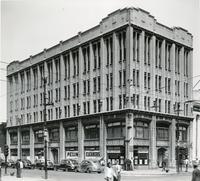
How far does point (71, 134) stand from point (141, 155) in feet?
47.5

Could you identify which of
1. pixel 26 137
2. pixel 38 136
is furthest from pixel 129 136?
pixel 26 137

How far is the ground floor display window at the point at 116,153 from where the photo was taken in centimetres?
5028

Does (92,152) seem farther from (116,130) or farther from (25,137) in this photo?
(25,137)

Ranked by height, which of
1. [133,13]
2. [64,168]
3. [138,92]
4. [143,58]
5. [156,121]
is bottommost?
[64,168]

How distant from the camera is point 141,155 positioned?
5091 centimetres

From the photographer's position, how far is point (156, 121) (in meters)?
53.2

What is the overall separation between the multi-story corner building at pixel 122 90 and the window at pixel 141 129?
121 millimetres

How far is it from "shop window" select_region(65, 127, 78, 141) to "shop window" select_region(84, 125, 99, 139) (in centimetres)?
288

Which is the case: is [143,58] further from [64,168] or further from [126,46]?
[64,168]

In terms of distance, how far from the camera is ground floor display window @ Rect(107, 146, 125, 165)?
50.3 meters

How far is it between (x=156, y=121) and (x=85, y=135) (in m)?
11.5

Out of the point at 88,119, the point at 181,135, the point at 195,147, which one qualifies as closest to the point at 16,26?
the point at 88,119

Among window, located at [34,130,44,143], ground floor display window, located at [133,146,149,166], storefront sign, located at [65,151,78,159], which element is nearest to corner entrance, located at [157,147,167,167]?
ground floor display window, located at [133,146,149,166]

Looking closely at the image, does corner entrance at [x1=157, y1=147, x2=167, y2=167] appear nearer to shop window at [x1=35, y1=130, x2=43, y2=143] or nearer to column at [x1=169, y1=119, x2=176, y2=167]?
column at [x1=169, y1=119, x2=176, y2=167]
